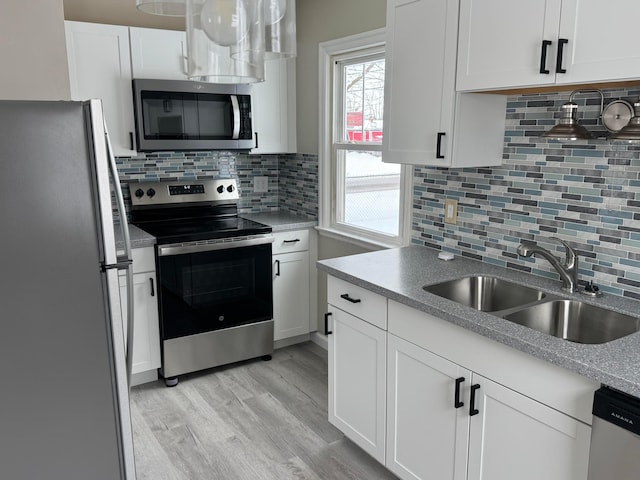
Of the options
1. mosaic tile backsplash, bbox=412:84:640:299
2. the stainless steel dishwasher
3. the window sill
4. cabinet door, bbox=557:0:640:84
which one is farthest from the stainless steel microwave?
the stainless steel dishwasher

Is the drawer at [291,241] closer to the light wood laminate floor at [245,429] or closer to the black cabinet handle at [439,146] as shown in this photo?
the light wood laminate floor at [245,429]

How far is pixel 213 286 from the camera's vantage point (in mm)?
3344

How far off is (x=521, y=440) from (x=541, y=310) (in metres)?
0.53

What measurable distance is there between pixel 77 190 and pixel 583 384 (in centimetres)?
155

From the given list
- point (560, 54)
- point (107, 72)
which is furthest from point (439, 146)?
point (107, 72)

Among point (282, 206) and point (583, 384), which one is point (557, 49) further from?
point (282, 206)

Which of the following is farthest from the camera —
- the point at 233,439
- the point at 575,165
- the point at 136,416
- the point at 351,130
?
the point at 351,130

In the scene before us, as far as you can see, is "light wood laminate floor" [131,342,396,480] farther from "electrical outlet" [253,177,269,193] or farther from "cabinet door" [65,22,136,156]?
"cabinet door" [65,22,136,156]

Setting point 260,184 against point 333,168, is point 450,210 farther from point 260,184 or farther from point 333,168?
point 260,184

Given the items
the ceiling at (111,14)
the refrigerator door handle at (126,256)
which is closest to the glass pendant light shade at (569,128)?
the refrigerator door handle at (126,256)

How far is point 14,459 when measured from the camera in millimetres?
1568

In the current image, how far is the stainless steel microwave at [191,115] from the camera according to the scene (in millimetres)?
3205

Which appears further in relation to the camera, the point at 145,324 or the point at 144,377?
the point at 144,377

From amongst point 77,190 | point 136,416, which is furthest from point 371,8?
point 136,416
